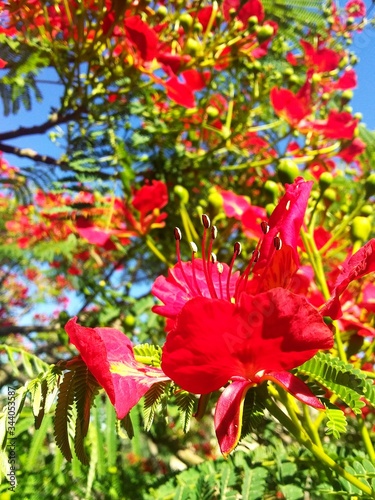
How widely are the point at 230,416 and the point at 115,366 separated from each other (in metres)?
0.16

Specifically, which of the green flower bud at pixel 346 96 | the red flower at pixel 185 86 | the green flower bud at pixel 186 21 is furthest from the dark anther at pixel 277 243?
the green flower bud at pixel 346 96

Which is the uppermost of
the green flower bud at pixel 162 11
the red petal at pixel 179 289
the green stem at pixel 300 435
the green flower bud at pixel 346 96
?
the green flower bud at pixel 162 11

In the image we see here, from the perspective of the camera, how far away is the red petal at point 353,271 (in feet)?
1.98

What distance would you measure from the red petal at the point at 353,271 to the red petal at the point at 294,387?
97 millimetres

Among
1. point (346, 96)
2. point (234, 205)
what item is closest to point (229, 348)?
point (234, 205)

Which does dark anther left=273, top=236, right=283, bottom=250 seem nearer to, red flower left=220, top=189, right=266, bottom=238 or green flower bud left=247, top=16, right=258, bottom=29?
red flower left=220, top=189, right=266, bottom=238

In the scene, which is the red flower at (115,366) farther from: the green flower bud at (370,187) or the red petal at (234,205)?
the red petal at (234,205)

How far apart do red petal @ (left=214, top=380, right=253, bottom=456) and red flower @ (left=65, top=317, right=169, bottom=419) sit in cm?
9

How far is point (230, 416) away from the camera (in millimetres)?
579

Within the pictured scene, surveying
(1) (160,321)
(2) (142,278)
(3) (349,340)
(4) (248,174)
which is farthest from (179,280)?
Result: (2) (142,278)

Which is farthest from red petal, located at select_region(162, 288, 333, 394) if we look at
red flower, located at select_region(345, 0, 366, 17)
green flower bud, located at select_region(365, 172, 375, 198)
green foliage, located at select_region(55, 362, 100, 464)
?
red flower, located at select_region(345, 0, 366, 17)

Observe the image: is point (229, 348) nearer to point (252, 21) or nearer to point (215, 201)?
point (215, 201)

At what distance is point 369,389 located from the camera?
0.55m

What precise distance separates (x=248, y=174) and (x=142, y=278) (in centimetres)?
129
